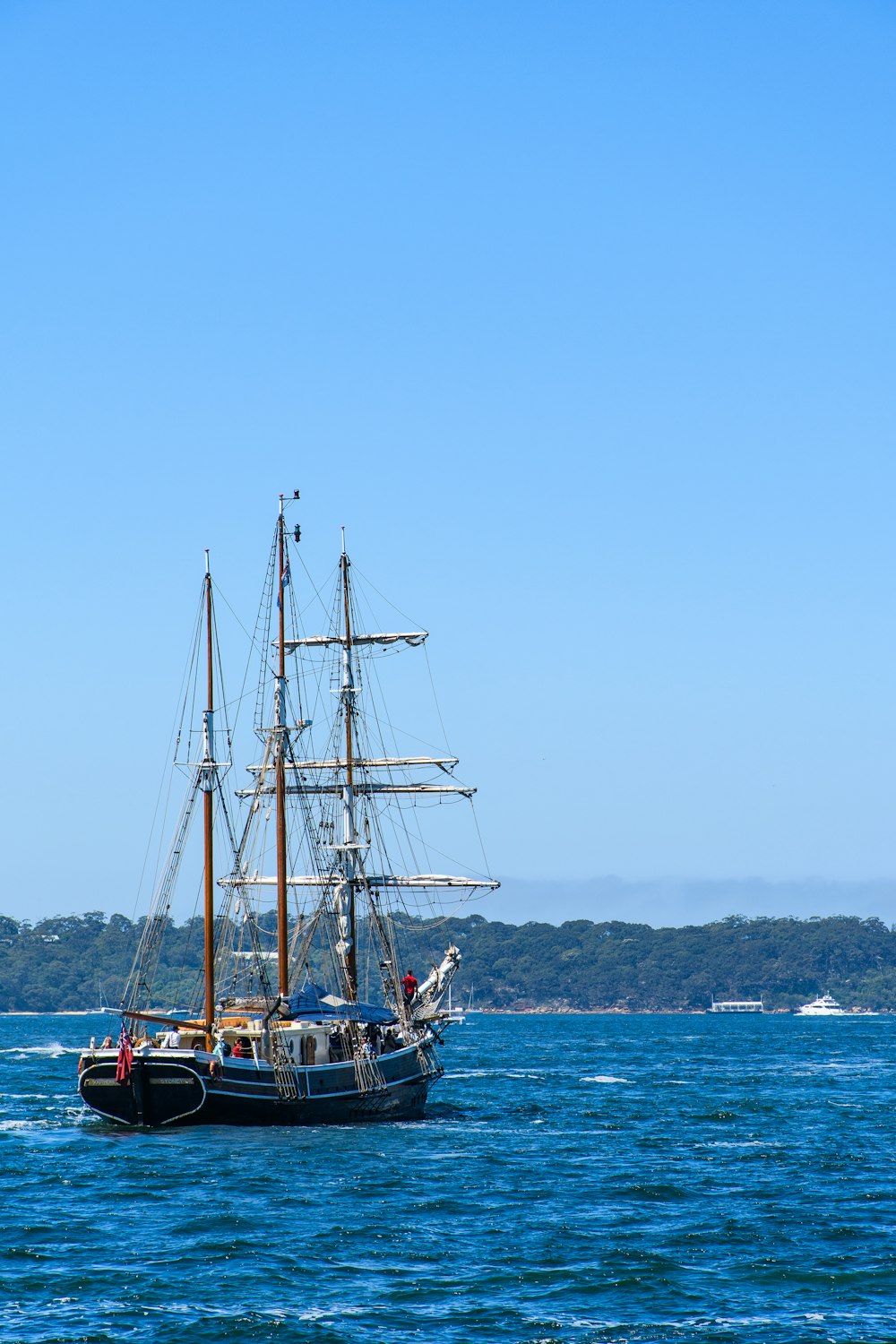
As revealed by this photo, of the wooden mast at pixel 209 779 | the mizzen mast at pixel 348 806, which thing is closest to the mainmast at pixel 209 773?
the wooden mast at pixel 209 779

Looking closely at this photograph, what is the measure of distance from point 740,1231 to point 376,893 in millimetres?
44243

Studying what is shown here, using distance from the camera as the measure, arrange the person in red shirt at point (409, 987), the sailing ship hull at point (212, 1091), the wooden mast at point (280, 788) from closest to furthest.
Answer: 1. the sailing ship hull at point (212, 1091)
2. the wooden mast at point (280, 788)
3. the person in red shirt at point (409, 987)

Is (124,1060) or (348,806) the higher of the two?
(348,806)

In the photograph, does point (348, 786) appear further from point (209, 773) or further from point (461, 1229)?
point (461, 1229)

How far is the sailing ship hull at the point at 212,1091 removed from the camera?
6025 cm

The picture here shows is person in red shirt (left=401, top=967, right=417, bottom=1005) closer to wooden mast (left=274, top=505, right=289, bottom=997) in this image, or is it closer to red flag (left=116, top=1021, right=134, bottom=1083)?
wooden mast (left=274, top=505, right=289, bottom=997)

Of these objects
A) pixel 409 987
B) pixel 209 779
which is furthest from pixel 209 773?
pixel 409 987

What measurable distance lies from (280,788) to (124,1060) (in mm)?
15236

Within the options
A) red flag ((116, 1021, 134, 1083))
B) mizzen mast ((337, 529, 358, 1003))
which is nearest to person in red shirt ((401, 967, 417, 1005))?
mizzen mast ((337, 529, 358, 1003))

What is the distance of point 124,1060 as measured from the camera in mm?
59688

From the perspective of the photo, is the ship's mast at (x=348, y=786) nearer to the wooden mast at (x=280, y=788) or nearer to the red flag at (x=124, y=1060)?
the wooden mast at (x=280, y=788)

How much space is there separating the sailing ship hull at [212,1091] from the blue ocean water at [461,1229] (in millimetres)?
820

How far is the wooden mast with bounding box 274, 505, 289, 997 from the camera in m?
71.1

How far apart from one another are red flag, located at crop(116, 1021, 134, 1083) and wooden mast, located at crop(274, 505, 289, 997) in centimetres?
1000
